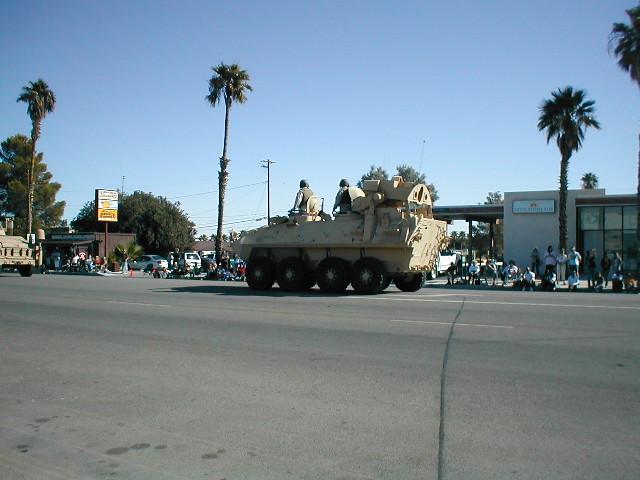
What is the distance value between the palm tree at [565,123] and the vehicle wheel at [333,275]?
53.1ft

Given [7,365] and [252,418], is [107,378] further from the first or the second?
[252,418]

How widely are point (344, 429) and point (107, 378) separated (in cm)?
348

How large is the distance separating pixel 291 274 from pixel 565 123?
60.2 feet

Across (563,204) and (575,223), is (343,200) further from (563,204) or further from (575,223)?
(575,223)

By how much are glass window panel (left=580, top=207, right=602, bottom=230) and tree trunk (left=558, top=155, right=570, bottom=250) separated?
2235 mm

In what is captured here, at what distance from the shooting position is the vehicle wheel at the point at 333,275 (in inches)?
716

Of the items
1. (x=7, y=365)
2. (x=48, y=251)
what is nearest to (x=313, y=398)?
(x=7, y=365)

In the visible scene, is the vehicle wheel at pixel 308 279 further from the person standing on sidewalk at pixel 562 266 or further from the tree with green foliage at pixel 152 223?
the tree with green foliage at pixel 152 223

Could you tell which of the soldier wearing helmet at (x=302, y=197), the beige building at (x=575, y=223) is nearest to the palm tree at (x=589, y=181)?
the beige building at (x=575, y=223)

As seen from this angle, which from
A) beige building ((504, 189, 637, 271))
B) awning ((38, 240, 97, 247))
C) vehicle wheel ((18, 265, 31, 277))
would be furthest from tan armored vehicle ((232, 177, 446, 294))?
awning ((38, 240, 97, 247))

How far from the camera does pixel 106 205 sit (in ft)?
151

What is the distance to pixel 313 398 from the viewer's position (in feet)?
21.2

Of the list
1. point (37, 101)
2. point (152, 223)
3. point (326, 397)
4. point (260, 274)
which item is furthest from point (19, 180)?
point (326, 397)

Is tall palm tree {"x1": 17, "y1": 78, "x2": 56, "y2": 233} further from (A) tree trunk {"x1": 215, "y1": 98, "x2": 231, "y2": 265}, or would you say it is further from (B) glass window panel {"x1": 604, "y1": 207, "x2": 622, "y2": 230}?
(B) glass window panel {"x1": 604, "y1": 207, "x2": 622, "y2": 230}
